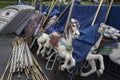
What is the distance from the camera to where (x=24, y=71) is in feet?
20.7

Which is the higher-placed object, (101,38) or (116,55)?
(101,38)

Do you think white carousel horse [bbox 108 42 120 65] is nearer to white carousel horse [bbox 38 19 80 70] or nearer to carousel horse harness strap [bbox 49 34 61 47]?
white carousel horse [bbox 38 19 80 70]

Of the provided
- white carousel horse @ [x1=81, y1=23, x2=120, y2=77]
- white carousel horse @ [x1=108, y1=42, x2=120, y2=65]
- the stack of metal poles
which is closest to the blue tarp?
white carousel horse @ [x1=81, y1=23, x2=120, y2=77]

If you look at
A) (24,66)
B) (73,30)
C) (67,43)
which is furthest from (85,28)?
(24,66)

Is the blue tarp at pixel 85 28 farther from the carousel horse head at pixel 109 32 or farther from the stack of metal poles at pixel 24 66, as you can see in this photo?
the stack of metal poles at pixel 24 66

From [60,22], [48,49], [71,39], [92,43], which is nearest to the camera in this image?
[92,43]

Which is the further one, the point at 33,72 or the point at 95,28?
the point at 33,72

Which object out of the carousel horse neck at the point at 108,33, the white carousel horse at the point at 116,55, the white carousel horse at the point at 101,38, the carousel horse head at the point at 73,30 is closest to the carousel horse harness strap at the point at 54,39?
the carousel horse head at the point at 73,30

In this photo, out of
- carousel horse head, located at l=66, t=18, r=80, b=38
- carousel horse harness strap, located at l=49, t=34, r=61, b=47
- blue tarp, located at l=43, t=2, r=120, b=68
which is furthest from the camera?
carousel horse harness strap, located at l=49, t=34, r=61, b=47

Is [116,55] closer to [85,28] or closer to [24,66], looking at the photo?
[85,28]

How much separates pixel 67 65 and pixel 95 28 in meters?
0.81

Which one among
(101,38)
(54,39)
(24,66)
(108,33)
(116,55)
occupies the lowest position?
(24,66)

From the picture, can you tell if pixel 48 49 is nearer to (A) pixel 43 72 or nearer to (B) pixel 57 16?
(A) pixel 43 72

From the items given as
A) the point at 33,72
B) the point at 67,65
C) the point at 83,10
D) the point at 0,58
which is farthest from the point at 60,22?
the point at 67,65
